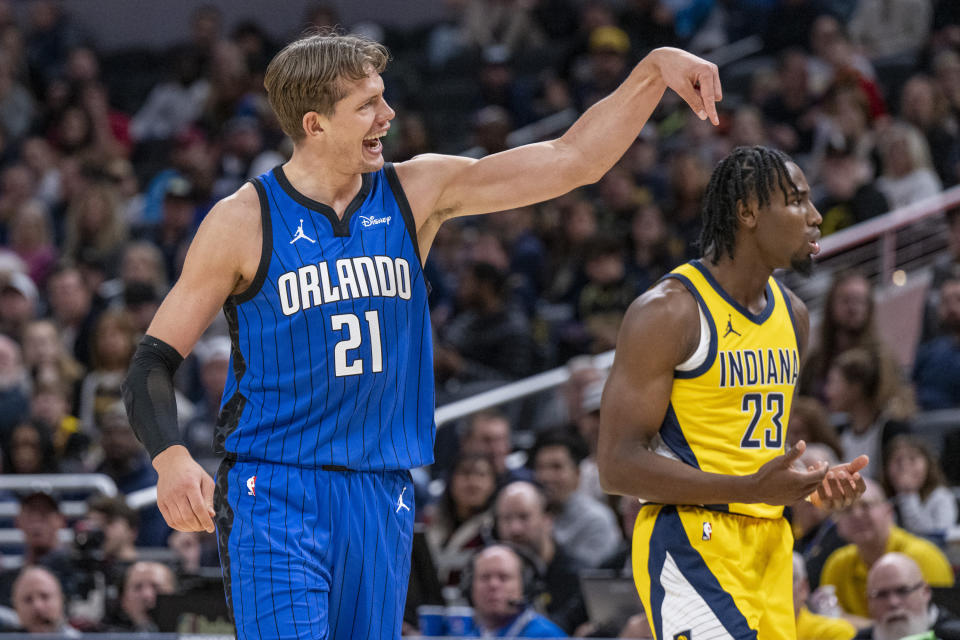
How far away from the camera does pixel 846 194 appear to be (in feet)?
33.8

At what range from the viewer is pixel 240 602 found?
3766 millimetres

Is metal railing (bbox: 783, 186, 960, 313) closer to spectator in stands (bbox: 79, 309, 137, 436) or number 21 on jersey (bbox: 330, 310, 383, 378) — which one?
spectator in stands (bbox: 79, 309, 137, 436)

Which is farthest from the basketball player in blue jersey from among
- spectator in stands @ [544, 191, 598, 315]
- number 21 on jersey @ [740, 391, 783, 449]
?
spectator in stands @ [544, 191, 598, 315]

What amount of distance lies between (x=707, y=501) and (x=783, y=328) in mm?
648

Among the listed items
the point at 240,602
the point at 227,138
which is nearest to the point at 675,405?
the point at 240,602

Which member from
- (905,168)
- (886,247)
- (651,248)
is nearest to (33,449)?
(651,248)

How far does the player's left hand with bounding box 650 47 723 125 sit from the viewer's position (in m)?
3.91

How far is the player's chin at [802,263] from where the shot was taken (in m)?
4.29

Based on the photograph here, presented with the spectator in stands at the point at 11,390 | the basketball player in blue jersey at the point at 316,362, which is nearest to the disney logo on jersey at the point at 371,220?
the basketball player in blue jersey at the point at 316,362

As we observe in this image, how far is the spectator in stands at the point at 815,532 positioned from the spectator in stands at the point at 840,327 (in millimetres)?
1479

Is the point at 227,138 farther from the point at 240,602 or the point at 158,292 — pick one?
the point at 240,602

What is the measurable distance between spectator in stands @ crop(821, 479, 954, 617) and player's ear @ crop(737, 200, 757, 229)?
2.83 metres

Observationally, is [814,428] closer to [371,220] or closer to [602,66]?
[371,220]

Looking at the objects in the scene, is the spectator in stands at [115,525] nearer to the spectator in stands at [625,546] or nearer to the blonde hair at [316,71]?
the spectator in stands at [625,546]
